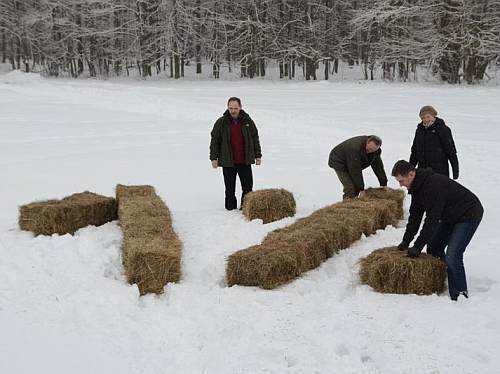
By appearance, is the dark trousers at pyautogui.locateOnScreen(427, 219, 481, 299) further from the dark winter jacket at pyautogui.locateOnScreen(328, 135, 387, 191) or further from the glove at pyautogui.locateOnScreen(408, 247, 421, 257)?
the dark winter jacket at pyautogui.locateOnScreen(328, 135, 387, 191)

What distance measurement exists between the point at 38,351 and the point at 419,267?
3.88 m

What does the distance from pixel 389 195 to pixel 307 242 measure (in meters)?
2.57

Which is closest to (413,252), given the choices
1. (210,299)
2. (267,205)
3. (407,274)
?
(407,274)

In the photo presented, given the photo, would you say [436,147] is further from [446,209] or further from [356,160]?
[446,209]

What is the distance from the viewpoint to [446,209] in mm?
5336

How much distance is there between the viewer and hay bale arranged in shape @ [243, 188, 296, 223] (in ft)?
27.3

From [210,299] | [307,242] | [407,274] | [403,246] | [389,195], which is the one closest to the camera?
[210,299]

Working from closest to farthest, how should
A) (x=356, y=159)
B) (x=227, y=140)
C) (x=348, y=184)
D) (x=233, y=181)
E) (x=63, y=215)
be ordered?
(x=63, y=215) < (x=356, y=159) < (x=348, y=184) < (x=227, y=140) < (x=233, y=181)

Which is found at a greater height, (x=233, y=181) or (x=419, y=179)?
(x=419, y=179)

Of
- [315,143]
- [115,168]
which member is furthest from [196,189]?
[315,143]

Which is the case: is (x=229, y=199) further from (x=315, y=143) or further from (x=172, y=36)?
(x=172, y=36)

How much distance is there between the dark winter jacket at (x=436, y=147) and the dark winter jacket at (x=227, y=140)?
272 centimetres

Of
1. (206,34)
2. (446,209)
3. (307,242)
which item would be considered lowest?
(307,242)

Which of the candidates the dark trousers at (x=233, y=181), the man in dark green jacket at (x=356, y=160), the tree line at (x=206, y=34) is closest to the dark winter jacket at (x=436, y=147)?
the man in dark green jacket at (x=356, y=160)
